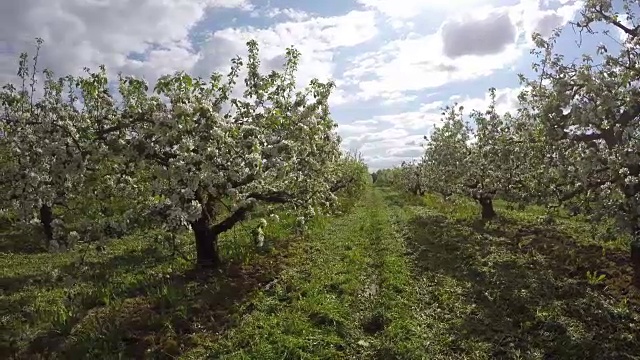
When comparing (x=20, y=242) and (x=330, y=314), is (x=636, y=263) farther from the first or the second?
(x=20, y=242)

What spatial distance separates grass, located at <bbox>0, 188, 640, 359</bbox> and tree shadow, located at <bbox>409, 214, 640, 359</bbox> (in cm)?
4

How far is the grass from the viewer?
10.6 m

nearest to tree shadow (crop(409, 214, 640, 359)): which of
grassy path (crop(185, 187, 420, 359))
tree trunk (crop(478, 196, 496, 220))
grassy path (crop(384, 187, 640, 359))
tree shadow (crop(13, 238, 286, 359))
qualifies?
grassy path (crop(384, 187, 640, 359))

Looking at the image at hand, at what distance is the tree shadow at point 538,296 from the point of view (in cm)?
1035

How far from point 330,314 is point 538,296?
19.0ft

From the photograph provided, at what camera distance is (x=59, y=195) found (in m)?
18.7

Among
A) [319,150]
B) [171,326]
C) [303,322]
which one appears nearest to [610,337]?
[303,322]

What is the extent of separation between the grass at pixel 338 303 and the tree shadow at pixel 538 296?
0.04 meters

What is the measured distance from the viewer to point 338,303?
13.1m

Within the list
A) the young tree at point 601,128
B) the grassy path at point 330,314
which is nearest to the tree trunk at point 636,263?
the young tree at point 601,128

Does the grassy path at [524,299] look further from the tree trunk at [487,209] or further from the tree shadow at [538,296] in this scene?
the tree trunk at [487,209]

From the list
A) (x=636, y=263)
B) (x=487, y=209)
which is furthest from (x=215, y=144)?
(x=487, y=209)

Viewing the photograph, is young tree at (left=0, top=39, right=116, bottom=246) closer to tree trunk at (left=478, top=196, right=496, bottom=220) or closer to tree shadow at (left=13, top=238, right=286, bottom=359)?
tree shadow at (left=13, top=238, right=286, bottom=359)

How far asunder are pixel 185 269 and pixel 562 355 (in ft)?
39.5
